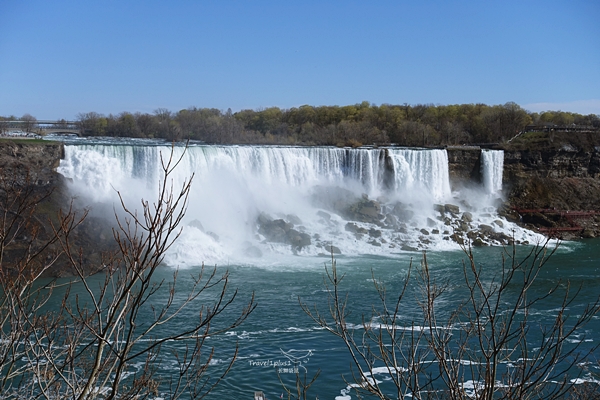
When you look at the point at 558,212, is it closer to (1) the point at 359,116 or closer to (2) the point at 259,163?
(2) the point at 259,163

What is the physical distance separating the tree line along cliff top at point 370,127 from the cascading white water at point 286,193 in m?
7.66

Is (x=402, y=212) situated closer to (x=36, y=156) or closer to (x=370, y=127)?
(x=36, y=156)

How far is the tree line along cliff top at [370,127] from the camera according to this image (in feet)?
121

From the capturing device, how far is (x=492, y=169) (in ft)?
106

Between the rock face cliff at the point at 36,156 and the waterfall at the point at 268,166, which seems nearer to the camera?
the rock face cliff at the point at 36,156

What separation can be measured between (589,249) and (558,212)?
532 centimetres

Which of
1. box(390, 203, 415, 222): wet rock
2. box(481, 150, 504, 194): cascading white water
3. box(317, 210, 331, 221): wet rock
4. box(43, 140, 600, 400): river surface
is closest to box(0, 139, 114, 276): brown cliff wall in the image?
box(43, 140, 600, 400): river surface

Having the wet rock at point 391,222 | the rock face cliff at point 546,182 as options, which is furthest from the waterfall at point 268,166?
the wet rock at point 391,222

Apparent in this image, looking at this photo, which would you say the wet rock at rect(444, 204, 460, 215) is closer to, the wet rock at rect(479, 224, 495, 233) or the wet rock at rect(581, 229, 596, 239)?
the wet rock at rect(479, 224, 495, 233)

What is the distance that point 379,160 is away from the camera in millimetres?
30406

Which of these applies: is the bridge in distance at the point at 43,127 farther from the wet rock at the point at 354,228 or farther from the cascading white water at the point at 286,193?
the wet rock at the point at 354,228

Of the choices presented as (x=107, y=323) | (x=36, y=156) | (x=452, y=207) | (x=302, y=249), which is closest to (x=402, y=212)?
(x=452, y=207)

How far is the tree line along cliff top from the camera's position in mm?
36906

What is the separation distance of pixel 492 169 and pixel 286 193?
12510 millimetres
